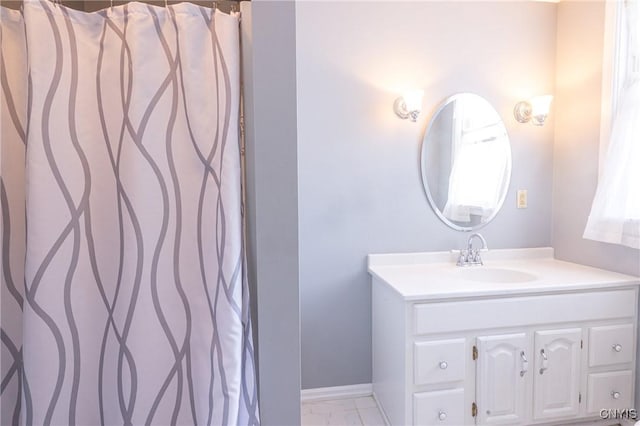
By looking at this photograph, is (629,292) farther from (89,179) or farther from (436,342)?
(89,179)

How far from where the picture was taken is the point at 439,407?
1635 mm

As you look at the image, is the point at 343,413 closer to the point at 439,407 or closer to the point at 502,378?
the point at 439,407

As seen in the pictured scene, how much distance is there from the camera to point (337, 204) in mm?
2096

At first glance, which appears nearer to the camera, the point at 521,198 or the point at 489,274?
the point at 489,274

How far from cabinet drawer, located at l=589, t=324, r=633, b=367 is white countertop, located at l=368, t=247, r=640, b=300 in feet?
0.76

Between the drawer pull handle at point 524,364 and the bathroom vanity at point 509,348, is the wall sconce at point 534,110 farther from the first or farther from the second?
the drawer pull handle at point 524,364

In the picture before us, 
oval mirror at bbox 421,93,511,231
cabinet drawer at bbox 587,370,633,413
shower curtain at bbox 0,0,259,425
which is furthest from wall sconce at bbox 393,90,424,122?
cabinet drawer at bbox 587,370,633,413

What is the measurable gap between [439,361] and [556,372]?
0.64 m

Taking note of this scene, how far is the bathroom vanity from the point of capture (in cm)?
161

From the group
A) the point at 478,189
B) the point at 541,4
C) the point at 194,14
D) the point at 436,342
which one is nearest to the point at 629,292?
the point at 478,189

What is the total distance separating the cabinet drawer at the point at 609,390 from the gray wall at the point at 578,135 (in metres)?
0.54

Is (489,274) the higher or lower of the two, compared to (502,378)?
higher

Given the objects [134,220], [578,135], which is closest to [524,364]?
[578,135]

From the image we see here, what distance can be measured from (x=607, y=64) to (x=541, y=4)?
0.63 meters
